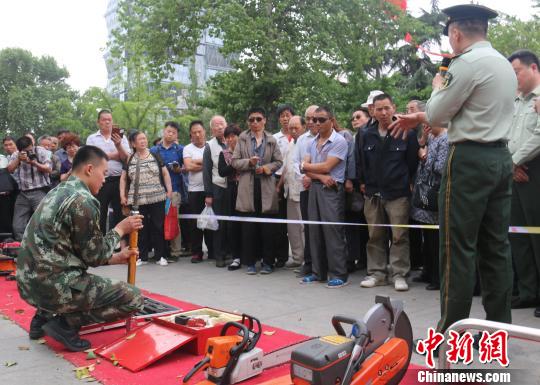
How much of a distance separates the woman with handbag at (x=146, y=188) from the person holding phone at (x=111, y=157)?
0.32 metres

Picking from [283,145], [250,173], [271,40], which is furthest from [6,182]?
[271,40]

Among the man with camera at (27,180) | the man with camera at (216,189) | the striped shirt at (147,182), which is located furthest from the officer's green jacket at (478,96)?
the man with camera at (27,180)

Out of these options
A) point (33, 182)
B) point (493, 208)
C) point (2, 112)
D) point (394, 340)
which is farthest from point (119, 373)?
point (2, 112)

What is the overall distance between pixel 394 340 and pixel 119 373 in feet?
6.14

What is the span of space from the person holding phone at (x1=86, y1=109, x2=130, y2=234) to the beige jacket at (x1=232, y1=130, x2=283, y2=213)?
2.15 m

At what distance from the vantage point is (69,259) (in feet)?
13.1

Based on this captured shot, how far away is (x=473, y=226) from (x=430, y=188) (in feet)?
→ 7.44

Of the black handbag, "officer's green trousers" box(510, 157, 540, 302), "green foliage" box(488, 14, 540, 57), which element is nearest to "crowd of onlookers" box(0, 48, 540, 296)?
the black handbag

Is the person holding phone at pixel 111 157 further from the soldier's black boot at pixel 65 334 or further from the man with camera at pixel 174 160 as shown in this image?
the soldier's black boot at pixel 65 334

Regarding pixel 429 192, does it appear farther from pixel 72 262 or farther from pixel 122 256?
pixel 72 262

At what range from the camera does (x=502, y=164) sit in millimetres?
3320

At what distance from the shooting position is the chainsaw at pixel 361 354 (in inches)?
96.9

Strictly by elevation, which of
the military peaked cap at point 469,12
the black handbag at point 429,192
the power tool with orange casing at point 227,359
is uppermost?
the military peaked cap at point 469,12

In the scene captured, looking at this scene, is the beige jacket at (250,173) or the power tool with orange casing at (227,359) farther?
the beige jacket at (250,173)
